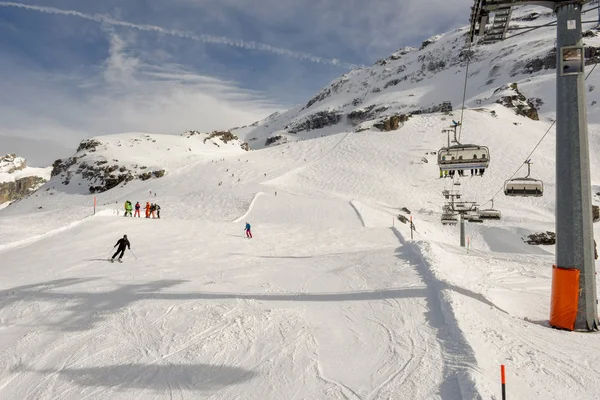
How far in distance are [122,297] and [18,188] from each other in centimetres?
17684

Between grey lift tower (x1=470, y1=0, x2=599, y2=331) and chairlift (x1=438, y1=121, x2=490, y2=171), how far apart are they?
712cm

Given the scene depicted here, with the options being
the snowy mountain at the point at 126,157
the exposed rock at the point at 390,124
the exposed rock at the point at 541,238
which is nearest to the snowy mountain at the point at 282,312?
the exposed rock at the point at 541,238

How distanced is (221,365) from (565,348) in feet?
20.8

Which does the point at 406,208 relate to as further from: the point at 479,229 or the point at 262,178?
the point at 262,178

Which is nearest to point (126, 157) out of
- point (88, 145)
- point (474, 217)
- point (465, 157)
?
point (88, 145)

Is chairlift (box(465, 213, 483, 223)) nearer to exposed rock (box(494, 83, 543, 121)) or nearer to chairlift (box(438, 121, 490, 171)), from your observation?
chairlift (box(438, 121, 490, 171))

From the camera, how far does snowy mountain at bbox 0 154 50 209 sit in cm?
14144

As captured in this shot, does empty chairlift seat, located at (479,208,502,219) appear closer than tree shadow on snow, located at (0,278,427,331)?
No

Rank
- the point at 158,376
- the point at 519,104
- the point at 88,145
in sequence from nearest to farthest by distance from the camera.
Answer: the point at 158,376 → the point at 88,145 → the point at 519,104

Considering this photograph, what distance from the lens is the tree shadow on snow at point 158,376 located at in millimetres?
5359

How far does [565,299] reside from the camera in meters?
8.00

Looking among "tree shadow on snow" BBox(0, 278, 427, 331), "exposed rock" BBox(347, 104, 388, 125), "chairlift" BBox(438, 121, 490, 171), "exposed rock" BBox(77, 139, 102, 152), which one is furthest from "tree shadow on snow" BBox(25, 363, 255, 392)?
"exposed rock" BBox(347, 104, 388, 125)

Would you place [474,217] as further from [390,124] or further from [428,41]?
[428,41]

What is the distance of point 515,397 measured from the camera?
4.72 metres
